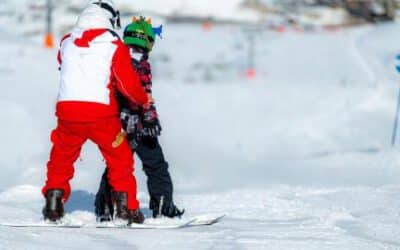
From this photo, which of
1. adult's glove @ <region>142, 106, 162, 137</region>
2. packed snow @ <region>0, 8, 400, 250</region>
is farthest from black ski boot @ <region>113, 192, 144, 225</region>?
adult's glove @ <region>142, 106, 162, 137</region>

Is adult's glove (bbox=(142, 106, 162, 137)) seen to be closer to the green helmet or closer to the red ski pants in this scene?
the red ski pants

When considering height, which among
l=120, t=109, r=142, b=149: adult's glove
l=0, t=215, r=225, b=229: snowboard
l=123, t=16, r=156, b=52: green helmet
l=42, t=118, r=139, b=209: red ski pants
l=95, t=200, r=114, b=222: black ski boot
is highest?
l=123, t=16, r=156, b=52: green helmet

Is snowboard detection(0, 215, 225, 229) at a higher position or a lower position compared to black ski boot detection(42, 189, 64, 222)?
lower

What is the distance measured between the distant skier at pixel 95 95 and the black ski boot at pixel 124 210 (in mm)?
23

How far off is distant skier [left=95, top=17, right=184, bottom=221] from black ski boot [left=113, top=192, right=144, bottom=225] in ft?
1.13

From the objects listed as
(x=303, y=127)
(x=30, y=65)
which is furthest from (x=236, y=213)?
(x=30, y=65)

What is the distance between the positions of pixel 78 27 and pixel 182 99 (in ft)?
45.5

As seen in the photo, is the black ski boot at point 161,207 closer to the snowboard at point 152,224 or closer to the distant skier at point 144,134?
the distant skier at point 144,134

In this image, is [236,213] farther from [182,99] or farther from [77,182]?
[182,99]

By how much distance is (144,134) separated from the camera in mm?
6172

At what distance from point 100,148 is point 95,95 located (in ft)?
1.34

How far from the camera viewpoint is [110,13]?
6.05 meters

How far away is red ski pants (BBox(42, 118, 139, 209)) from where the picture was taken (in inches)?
231

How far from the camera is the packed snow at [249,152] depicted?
232 inches
